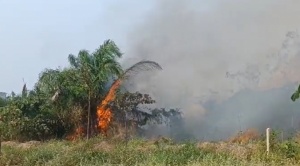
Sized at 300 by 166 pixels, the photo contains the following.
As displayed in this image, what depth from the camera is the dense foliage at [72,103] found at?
22.6 m

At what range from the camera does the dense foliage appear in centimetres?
2262

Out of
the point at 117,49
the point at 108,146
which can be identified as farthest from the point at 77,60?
the point at 108,146

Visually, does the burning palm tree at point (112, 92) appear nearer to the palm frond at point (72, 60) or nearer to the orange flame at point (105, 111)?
the orange flame at point (105, 111)

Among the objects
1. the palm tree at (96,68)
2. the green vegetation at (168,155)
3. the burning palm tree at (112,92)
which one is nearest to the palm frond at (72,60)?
the palm tree at (96,68)

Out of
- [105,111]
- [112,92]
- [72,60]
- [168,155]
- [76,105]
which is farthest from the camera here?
[72,60]

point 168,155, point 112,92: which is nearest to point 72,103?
point 112,92

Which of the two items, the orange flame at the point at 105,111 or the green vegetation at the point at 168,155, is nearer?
the green vegetation at the point at 168,155

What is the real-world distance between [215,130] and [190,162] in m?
14.6

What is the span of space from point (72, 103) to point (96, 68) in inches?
73.9

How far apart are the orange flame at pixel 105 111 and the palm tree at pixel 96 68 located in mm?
321

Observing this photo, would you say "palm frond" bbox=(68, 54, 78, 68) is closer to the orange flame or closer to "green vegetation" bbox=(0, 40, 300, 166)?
"green vegetation" bbox=(0, 40, 300, 166)

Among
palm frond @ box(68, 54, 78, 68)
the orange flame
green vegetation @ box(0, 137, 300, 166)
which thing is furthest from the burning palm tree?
green vegetation @ box(0, 137, 300, 166)

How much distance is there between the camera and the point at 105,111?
22828mm

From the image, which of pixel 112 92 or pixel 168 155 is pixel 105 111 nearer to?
pixel 112 92
